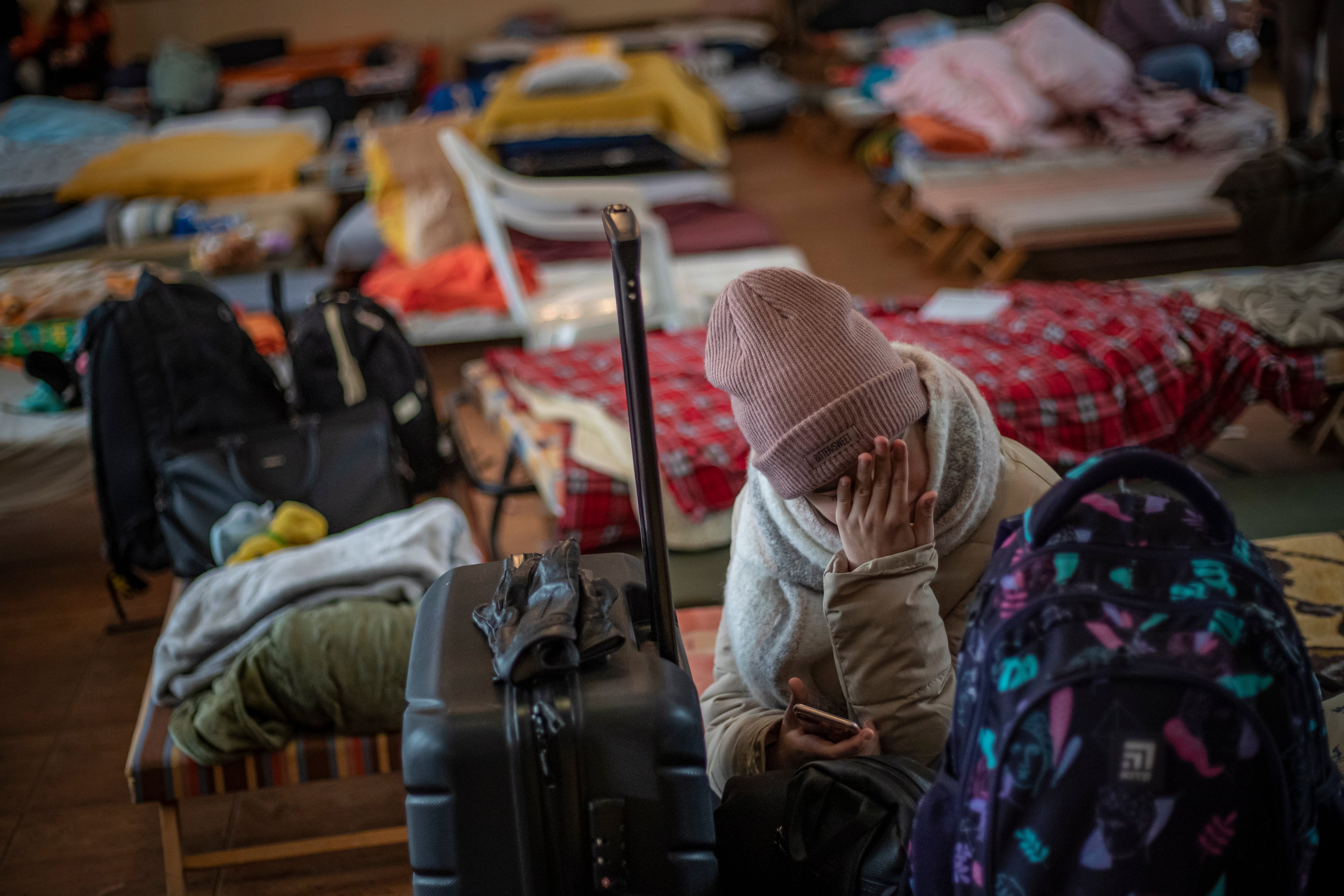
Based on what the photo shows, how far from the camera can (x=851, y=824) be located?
3.44 feet

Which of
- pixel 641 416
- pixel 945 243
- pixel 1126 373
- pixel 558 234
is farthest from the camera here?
pixel 945 243

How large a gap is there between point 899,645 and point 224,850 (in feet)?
4.42

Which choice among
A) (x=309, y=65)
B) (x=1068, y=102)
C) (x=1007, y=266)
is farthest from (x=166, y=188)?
(x=1068, y=102)

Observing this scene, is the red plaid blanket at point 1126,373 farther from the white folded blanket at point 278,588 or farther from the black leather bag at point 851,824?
the black leather bag at point 851,824

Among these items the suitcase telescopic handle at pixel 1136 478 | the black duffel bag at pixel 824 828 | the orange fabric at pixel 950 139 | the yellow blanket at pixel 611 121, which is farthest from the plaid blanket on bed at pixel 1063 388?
the yellow blanket at pixel 611 121

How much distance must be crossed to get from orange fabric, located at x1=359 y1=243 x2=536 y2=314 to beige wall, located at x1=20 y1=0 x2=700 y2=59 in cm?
506

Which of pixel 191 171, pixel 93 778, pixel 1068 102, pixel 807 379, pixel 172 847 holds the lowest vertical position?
pixel 93 778

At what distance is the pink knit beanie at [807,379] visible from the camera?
1181mm

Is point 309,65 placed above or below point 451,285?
above

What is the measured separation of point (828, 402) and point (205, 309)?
69.0 inches

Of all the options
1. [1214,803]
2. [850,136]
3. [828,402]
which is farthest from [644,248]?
[850,136]

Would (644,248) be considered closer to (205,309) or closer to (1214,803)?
(205,309)

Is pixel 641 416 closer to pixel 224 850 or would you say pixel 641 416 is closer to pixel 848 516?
pixel 848 516

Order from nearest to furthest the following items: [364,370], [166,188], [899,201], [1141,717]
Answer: [1141,717], [364,370], [166,188], [899,201]
